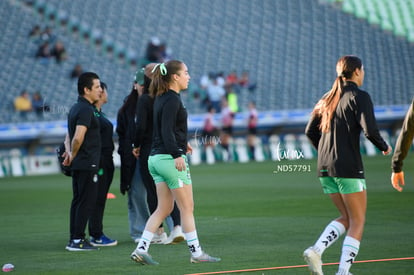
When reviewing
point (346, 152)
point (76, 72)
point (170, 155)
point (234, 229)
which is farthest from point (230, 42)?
point (346, 152)

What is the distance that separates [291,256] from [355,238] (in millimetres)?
1952

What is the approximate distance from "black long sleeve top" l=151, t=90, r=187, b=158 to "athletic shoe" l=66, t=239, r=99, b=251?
2428 mm

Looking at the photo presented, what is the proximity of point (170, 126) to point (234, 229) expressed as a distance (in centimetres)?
436

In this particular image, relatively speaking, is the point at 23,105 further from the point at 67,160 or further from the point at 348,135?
the point at 348,135

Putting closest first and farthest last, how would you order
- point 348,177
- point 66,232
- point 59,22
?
point 348,177 → point 66,232 → point 59,22

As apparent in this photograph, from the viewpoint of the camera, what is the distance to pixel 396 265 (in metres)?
9.33

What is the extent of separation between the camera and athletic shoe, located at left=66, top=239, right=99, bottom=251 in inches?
456

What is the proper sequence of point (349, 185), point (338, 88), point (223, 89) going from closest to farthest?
point (349, 185) < point (338, 88) < point (223, 89)

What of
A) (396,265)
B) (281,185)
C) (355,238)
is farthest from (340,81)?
(281,185)

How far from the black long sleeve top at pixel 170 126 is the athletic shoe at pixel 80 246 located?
7.97ft

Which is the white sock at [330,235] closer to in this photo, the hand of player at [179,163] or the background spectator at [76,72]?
the hand of player at [179,163]

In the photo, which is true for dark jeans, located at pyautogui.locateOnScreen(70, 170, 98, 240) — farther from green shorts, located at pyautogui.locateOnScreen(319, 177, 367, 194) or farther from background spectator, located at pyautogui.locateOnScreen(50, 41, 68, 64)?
background spectator, located at pyautogui.locateOnScreen(50, 41, 68, 64)

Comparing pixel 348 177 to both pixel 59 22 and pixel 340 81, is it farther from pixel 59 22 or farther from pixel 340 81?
pixel 59 22

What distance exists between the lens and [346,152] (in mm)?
8398
